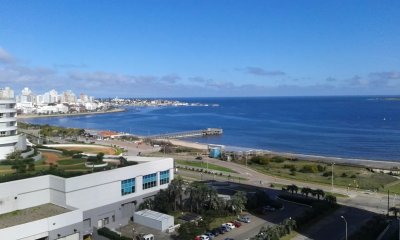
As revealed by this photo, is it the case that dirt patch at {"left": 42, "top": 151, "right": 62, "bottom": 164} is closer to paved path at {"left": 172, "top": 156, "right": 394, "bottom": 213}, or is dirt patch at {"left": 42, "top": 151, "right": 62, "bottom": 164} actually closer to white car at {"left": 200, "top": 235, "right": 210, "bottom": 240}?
white car at {"left": 200, "top": 235, "right": 210, "bottom": 240}

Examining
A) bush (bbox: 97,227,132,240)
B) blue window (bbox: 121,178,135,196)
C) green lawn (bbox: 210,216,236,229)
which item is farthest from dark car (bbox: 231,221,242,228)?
blue window (bbox: 121,178,135,196)

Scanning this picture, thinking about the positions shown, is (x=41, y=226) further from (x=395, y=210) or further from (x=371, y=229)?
(x=395, y=210)

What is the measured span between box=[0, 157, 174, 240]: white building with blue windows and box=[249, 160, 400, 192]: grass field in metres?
25.2

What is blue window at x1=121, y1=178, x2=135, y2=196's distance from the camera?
1412 inches

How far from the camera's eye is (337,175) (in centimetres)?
5709

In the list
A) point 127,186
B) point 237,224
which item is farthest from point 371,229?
point 127,186

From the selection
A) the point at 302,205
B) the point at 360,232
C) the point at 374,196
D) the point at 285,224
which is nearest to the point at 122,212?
the point at 285,224

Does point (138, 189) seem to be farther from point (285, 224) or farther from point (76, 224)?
point (285, 224)

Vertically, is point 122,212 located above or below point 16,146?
below

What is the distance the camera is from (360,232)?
3058 centimetres

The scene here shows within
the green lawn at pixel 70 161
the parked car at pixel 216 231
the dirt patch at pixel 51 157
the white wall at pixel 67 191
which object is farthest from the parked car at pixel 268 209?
the dirt patch at pixel 51 157

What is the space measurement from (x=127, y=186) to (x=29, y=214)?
30.8ft

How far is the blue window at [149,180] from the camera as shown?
125 ft

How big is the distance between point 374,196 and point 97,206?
3096 centimetres
